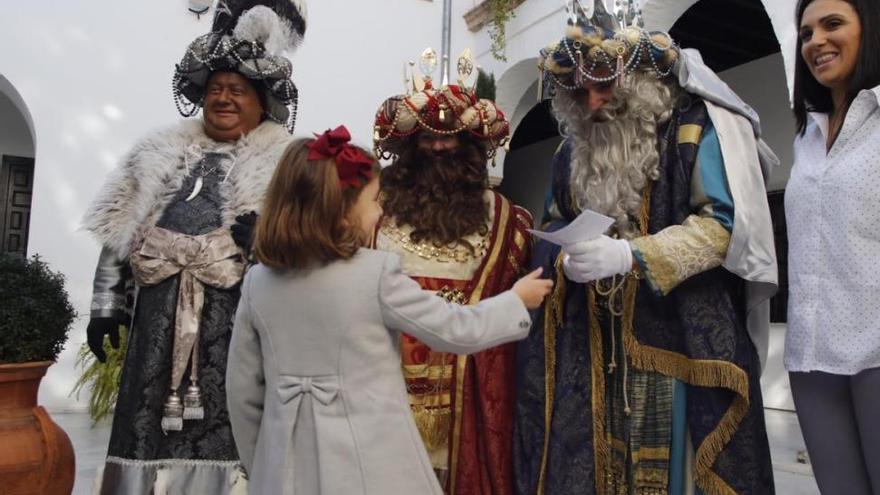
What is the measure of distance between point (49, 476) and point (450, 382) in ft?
5.56

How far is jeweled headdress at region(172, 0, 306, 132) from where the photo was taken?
2.61 m

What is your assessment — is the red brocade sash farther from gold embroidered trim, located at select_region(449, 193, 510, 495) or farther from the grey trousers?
the grey trousers

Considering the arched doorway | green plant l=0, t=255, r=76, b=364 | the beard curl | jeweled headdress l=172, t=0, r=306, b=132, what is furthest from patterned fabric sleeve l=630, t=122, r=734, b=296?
the arched doorway

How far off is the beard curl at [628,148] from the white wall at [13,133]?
8.40 meters

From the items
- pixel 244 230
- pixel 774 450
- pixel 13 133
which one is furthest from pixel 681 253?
pixel 13 133

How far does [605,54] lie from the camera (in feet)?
7.23

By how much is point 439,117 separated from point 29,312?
1868 millimetres

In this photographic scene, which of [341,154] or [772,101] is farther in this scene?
[772,101]

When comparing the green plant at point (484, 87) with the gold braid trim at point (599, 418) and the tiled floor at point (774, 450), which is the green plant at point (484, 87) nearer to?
the gold braid trim at point (599, 418)

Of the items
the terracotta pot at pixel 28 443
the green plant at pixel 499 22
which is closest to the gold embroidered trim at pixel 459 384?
the terracotta pot at pixel 28 443

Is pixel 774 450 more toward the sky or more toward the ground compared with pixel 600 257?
more toward the ground

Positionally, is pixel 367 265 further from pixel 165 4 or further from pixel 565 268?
pixel 165 4

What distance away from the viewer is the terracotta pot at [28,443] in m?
2.79

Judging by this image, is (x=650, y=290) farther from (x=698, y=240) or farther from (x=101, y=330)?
(x=101, y=330)
